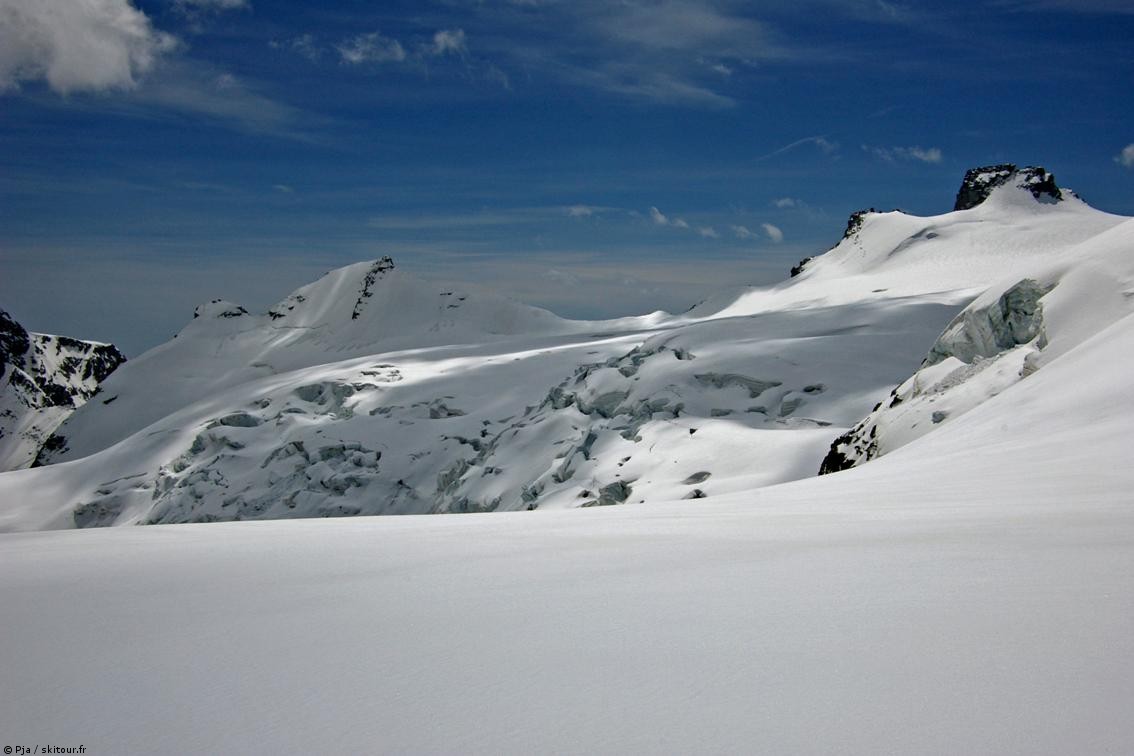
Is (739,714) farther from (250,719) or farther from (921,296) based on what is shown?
(921,296)

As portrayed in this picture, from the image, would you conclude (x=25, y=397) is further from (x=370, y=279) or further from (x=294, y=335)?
(x=370, y=279)

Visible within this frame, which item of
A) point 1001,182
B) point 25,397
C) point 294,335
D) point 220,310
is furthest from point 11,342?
point 1001,182

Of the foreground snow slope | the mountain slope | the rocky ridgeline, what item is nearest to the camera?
the foreground snow slope

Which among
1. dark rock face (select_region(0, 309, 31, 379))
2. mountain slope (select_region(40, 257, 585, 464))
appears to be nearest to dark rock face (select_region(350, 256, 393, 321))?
mountain slope (select_region(40, 257, 585, 464))

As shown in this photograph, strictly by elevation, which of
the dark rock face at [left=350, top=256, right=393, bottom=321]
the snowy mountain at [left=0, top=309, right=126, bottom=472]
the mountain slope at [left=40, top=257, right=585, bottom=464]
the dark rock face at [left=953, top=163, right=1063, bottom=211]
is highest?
the dark rock face at [left=953, top=163, right=1063, bottom=211]

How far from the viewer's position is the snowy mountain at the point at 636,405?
55.9 feet

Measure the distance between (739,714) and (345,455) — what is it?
3707cm

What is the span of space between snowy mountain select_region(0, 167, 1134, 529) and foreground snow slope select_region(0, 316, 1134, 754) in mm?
11745

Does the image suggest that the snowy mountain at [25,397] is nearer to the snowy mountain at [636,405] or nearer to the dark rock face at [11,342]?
the dark rock face at [11,342]

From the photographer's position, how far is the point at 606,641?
3.28 metres

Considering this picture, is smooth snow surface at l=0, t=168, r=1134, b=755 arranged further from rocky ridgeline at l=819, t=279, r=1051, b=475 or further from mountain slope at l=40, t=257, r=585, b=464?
mountain slope at l=40, t=257, r=585, b=464

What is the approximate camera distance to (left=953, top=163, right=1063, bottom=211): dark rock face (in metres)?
84.9

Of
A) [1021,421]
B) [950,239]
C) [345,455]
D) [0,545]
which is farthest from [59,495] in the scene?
[950,239]

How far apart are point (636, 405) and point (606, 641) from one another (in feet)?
91.8
